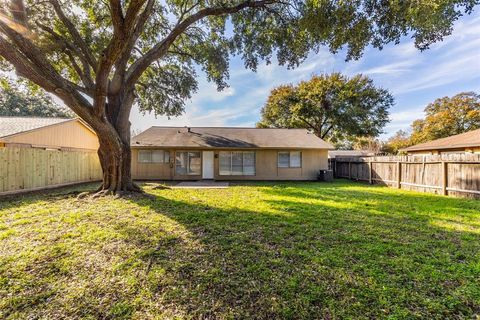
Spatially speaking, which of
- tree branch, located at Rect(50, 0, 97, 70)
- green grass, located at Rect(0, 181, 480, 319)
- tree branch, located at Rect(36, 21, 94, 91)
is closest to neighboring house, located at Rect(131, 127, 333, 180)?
tree branch, located at Rect(36, 21, 94, 91)

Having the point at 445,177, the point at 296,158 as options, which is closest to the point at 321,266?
the point at 445,177

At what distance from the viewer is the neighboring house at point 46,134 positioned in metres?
9.46

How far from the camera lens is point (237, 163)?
47.0 ft

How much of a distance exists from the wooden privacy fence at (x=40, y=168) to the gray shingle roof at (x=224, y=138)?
3113 mm

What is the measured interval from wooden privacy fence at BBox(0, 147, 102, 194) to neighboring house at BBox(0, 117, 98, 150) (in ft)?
2.76

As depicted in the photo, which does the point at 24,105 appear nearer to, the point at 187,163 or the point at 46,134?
the point at 46,134

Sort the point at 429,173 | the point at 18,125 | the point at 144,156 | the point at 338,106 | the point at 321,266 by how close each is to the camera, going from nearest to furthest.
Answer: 1. the point at 321,266
2. the point at 429,173
3. the point at 18,125
4. the point at 144,156
5. the point at 338,106

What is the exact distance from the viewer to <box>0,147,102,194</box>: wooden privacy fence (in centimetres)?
827

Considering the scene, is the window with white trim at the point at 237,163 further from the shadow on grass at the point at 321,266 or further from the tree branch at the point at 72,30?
the shadow on grass at the point at 321,266

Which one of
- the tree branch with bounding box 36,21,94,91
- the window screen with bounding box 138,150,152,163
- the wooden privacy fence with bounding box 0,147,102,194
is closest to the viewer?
the tree branch with bounding box 36,21,94,91

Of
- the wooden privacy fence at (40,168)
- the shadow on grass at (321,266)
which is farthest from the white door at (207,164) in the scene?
the shadow on grass at (321,266)

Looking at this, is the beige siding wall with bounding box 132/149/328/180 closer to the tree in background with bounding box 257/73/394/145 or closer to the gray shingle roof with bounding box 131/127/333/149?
the gray shingle roof with bounding box 131/127/333/149

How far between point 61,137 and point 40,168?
2923 mm

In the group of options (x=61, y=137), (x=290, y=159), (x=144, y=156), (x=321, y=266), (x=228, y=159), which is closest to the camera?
(x=321, y=266)
